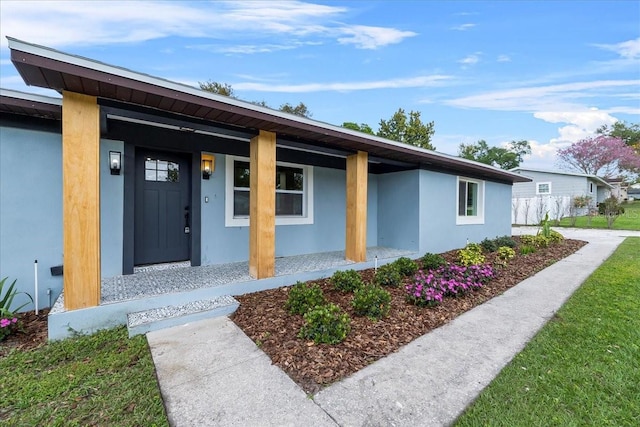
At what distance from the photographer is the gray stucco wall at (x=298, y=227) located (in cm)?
564

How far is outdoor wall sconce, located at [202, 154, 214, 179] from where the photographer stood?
18.0 feet

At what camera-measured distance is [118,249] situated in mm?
4754

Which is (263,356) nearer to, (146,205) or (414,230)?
(146,205)

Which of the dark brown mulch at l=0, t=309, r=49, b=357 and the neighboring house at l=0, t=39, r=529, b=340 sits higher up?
the neighboring house at l=0, t=39, r=529, b=340

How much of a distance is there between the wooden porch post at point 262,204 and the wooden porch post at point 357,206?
1.96 m

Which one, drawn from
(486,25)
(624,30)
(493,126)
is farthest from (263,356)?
(493,126)

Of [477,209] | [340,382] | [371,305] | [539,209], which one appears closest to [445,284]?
[371,305]

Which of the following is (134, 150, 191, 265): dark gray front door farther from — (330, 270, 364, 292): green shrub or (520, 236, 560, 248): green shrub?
(520, 236, 560, 248): green shrub

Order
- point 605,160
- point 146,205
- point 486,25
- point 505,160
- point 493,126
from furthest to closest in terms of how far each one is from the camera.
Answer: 1. point 505,160
2. point 605,160
3. point 493,126
4. point 486,25
5. point 146,205

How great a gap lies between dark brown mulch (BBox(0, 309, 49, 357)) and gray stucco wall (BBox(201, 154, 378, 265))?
2.37m

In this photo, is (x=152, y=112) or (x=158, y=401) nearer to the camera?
(x=158, y=401)

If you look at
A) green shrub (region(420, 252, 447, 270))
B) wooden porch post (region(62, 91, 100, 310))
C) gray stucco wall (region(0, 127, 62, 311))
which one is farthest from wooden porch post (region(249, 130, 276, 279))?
green shrub (region(420, 252, 447, 270))

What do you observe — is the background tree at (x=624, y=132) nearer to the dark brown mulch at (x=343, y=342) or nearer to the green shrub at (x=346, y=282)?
the dark brown mulch at (x=343, y=342)

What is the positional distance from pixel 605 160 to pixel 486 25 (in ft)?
103
